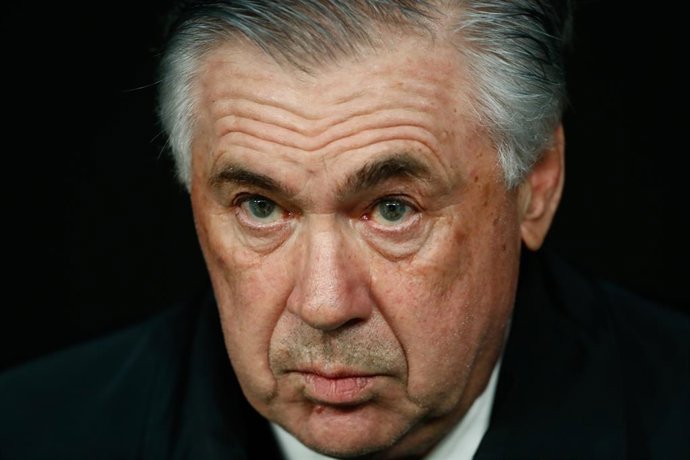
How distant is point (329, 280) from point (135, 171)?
1.43 metres

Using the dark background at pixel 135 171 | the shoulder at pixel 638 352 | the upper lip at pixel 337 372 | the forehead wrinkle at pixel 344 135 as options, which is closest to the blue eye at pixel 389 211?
the forehead wrinkle at pixel 344 135

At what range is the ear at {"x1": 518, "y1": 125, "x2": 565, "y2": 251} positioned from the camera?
3045 mm

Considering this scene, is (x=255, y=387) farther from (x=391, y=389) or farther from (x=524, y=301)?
(x=524, y=301)

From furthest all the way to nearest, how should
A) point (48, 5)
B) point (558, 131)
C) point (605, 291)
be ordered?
1. point (48, 5)
2. point (605, 291)
3. point (558, 131)

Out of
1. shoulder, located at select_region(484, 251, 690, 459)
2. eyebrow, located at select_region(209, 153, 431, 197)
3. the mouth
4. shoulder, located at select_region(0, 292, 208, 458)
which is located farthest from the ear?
shoulder, located at select_region(0, 292, 208, 458)

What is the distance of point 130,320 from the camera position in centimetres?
413

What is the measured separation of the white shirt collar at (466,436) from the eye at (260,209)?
1.65 feet

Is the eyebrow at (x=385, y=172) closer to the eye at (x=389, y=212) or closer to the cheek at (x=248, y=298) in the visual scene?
the eye at (x=389, y=212)

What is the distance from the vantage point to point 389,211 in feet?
9.27

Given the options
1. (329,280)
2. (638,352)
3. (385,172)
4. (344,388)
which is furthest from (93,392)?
(638,352)

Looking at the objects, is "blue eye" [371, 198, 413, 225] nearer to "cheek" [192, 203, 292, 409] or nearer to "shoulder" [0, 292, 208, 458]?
"cheek" [192, 203, 292, 409]

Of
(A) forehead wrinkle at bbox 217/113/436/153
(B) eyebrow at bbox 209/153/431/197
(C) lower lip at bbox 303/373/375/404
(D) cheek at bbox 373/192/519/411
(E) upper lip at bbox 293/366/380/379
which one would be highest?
(A) forehead wrinkle at bbox 217/113/436/153

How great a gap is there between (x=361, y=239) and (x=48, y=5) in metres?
1.48

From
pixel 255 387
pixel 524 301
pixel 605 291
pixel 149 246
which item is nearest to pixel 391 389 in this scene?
pixel 255 387
